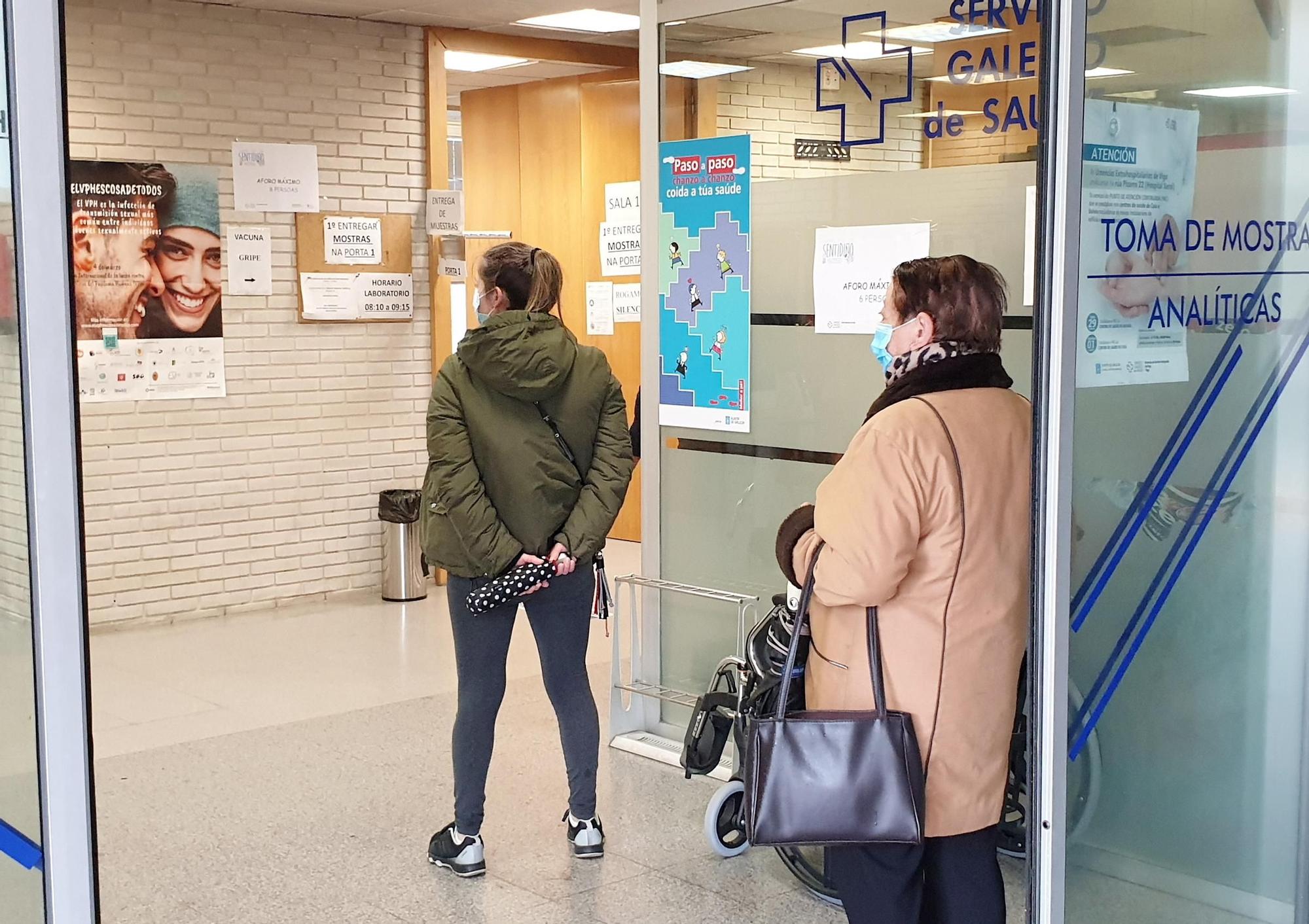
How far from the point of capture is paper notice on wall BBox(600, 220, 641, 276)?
30.5 ft

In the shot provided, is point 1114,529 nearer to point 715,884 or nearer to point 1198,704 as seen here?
point 1198,704

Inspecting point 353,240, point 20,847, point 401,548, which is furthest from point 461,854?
point 353,240

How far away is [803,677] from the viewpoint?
319 centimetres

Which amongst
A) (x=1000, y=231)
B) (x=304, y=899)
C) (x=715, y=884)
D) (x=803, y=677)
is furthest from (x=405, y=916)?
(x=1000, y=231)

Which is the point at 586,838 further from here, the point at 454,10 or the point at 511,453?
the point at 454,10

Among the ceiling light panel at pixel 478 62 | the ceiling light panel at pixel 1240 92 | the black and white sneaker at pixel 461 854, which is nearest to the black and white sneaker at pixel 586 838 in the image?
the black and white sneaker at pixel 461 854

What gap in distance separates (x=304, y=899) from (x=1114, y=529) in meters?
2.33

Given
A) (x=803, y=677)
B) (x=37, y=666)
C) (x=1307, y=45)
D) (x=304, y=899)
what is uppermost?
→ (x=1307, y=45)

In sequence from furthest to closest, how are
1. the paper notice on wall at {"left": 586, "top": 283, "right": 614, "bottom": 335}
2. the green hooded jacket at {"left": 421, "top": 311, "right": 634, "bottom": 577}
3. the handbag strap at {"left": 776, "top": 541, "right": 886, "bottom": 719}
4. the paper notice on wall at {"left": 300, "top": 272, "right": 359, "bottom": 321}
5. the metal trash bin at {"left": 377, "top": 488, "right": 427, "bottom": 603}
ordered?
the paper notice on wall at {"left": 586, "top": 283, "right": 614, "bottom": 335} → the metal trash bin at {"left": 377, "top": 488, "right": 427, "bottom": 603} → the paper notice on wall at {"left": 300, "top": 272, "right": 359, "bottom": 321} → the green hooded jacket at {"left": 421, "top": 311, "right": 634, "bottom": 577} → the handbag strap at {"left": 776, "top": 541, "right": 886, "bottom": 719}

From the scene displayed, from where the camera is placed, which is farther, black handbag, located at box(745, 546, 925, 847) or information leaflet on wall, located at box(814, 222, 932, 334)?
information leaflet on wall, located at box(814, 222, 932, 334)

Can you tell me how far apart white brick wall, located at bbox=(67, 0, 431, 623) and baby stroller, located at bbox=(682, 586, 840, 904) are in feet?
13.1

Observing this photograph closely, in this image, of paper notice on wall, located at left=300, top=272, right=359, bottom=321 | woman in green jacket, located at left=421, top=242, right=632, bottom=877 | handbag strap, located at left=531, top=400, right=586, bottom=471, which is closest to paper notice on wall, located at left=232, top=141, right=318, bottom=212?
paper notice on wall, located at left=300, top=272, right=359, bottom=321

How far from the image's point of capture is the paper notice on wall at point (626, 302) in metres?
9.38

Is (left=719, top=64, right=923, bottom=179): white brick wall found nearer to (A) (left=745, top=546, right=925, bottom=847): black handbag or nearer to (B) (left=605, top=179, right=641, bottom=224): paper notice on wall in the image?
(A) (left=745, top=546, right=925, bottom=847): black handbag
